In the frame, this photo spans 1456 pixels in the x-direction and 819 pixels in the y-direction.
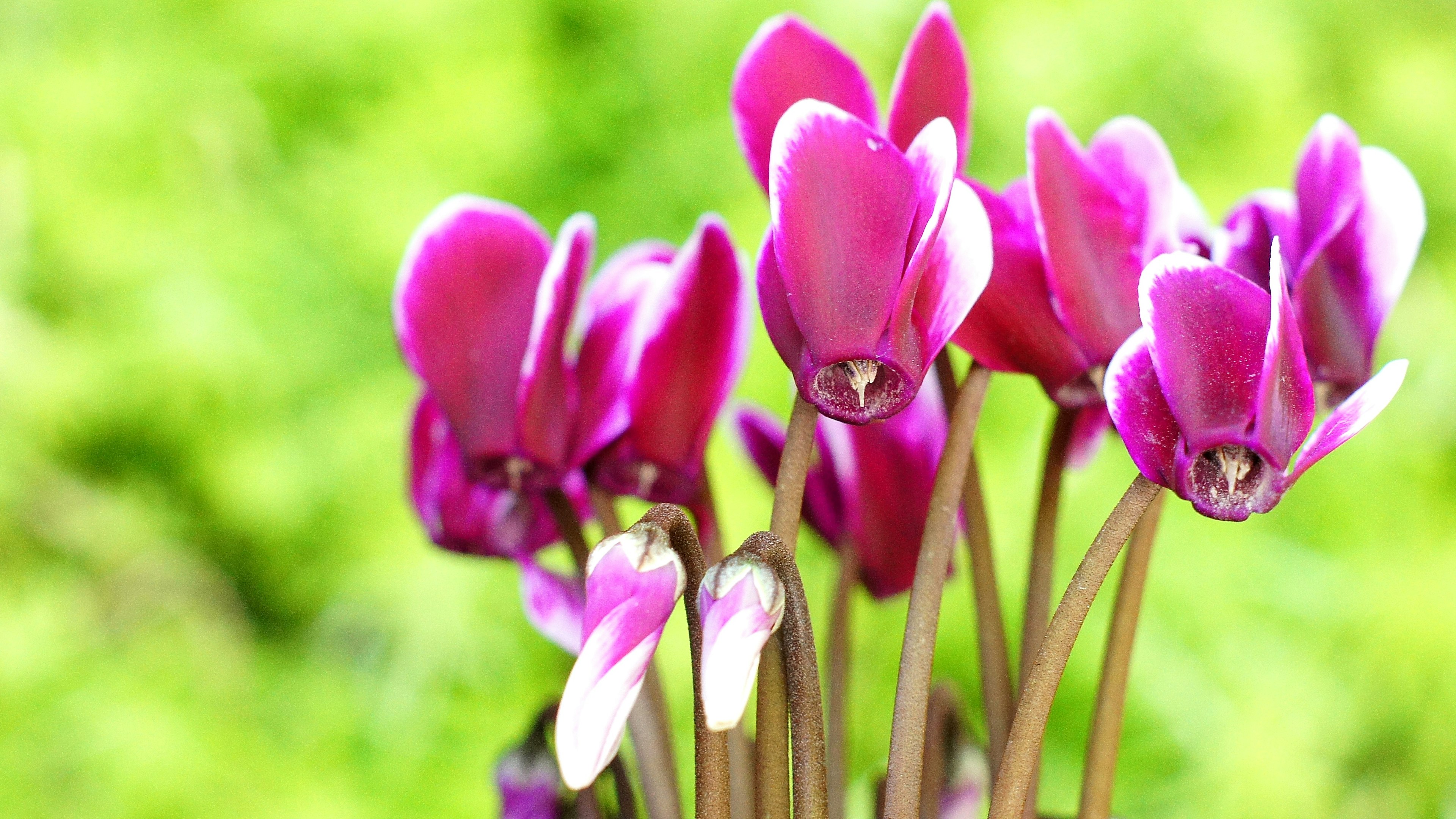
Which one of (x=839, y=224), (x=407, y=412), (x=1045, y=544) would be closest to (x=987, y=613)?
(x=1045, y=544)

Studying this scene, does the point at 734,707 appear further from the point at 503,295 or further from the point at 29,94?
the point at 29,94

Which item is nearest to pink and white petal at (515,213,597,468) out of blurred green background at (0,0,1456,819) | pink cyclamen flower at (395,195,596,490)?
pink cyclamen flower at (395,195,596,490)

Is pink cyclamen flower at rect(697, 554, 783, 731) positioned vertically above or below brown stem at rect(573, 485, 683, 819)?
above

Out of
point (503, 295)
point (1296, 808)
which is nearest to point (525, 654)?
point (1296, 808)

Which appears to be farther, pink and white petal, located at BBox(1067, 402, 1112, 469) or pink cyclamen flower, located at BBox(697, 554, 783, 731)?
pink and white petal, located at BBox(1067, 402, 1112, 469)

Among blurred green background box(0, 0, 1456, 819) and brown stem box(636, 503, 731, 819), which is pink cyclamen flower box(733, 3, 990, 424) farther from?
blurred green background box(0, 0, 1456, 819)
